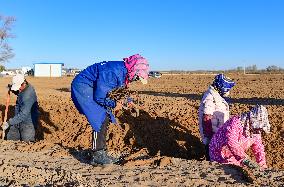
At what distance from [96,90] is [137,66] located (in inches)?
22.4

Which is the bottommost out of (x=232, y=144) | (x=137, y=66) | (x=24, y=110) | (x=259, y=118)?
(x=232, y=144)

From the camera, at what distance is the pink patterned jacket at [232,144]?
5.78m

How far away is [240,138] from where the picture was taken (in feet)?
19.2

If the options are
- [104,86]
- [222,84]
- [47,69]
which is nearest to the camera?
[104,86]

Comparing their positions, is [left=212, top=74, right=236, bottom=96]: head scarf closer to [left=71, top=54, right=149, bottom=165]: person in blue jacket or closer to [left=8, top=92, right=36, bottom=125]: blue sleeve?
[left=71, top=54, right=149, bottom=165]: person in blue jacket

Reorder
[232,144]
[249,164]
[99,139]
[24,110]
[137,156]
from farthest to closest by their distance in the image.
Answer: [24,110] < [137,156] < [99,139] < [232,144] < [249,164]

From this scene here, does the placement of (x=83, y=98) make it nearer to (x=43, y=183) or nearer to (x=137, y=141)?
(x=43, y=183)

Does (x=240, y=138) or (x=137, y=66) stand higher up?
(x=137, y=66)

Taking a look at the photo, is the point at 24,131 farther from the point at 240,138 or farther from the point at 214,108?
the point at 240,138

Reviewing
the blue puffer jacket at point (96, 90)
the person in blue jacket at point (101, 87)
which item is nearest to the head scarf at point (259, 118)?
the person in blue jacket at point (101, 87)

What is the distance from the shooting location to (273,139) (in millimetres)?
9664

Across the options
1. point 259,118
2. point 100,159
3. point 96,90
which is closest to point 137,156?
point 100,159

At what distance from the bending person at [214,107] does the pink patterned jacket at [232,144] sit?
0.55 metres

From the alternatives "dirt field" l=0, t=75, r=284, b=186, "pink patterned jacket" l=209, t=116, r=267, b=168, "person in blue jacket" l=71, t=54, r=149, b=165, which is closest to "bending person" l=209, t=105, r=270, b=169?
"pink patterned jacket" l=209, t=116, r=267, b=168
